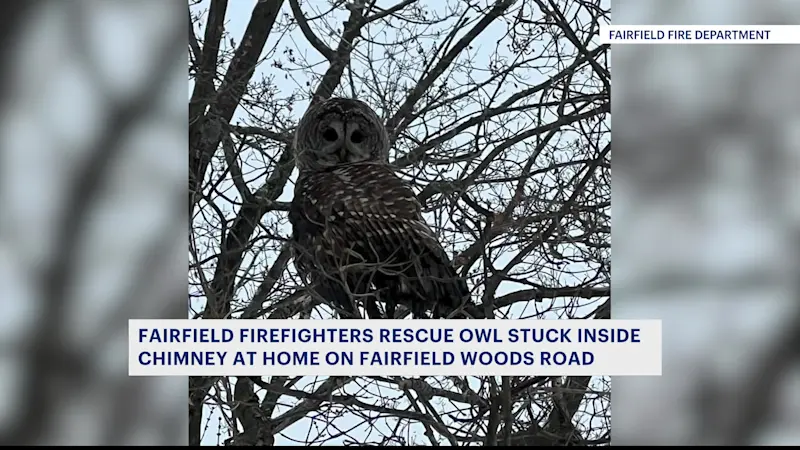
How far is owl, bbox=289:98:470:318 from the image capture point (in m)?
3.02

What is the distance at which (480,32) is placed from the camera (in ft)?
12.3

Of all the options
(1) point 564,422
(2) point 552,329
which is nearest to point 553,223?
(1) point 564,422

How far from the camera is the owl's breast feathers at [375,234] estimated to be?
304 cm
